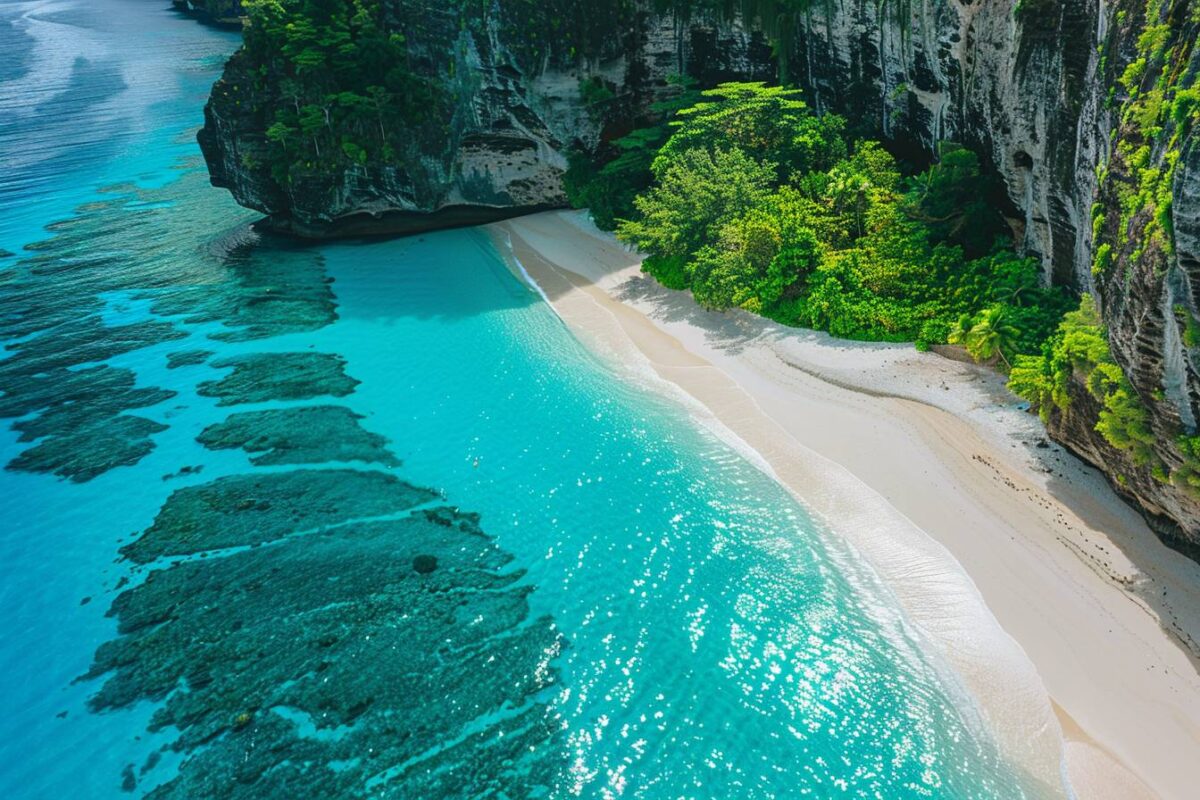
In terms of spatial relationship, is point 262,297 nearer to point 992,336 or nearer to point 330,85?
point 330,85

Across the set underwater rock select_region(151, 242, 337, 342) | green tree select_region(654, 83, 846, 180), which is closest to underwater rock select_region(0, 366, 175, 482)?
underwater rock select_region(151, 242, 337, 342)

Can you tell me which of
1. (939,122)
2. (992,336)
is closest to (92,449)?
(992,336)

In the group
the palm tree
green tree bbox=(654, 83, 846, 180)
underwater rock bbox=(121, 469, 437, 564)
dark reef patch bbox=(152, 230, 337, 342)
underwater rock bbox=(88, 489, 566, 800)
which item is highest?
green tree bbox=(654, 83, 846, 180)

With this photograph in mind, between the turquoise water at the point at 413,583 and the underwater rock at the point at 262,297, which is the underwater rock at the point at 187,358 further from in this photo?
the underwater rock at the point at 262,297

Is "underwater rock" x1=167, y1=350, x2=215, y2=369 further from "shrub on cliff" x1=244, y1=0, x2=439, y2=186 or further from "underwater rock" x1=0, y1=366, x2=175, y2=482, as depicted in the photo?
"shrub on cliff" x1=244, y1=0, x2=439, y2=186

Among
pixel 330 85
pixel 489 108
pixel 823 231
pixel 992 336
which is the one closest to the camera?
pixel 992 336

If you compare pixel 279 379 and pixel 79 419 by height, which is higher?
pixel 279 379
